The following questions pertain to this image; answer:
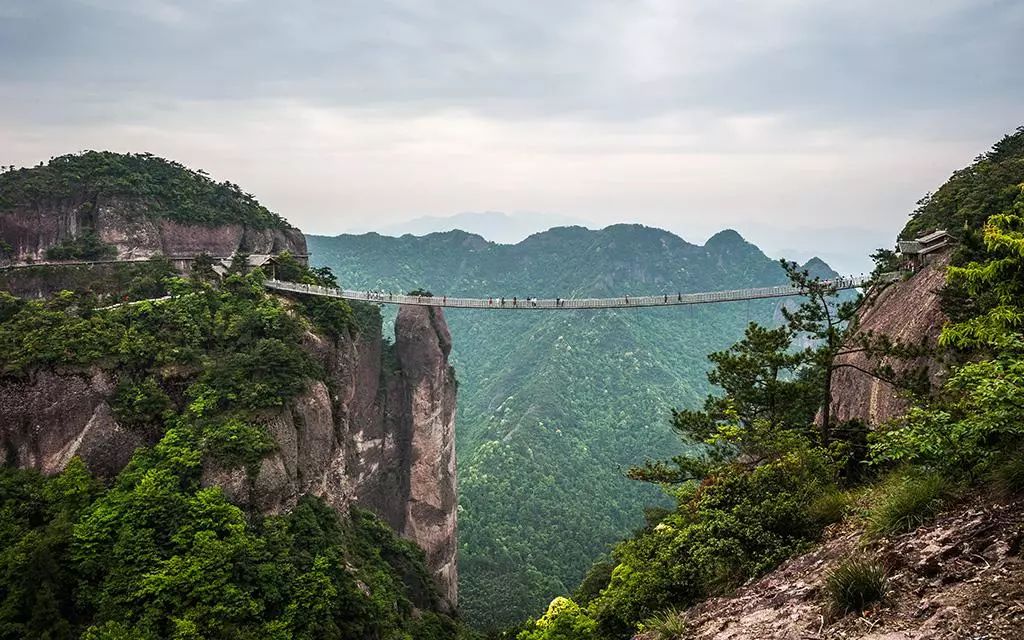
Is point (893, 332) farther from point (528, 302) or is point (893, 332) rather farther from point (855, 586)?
point (528, 302)

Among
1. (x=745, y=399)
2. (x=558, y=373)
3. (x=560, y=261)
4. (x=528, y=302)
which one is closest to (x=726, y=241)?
(x=560, y=261)

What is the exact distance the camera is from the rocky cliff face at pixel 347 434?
19203 millimetres

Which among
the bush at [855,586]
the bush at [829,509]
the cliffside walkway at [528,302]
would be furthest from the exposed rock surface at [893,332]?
the cliffside walkway at [528,302]

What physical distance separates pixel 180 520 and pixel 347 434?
11326 mm

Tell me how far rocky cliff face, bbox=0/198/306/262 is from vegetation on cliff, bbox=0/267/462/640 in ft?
27.5

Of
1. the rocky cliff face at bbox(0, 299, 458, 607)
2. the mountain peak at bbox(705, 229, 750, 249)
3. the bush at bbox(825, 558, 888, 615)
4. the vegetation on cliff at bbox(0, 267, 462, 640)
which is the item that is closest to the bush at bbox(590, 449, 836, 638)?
the bush at bbox(825, 558, 888, 615)

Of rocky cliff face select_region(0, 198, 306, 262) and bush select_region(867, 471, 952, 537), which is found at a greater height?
rocky cliff face select_region(0, 198, 306, 262)

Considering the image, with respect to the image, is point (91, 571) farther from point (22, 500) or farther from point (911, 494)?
point (911, 494)

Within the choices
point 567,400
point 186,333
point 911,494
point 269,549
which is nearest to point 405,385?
point 186,333

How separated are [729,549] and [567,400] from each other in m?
62.0

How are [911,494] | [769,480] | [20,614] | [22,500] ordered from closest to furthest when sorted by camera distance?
1. [911,494]
2. [769,480]
3. [20,614]
4. [22,500]

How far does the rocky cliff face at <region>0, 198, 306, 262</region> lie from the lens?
30094mm

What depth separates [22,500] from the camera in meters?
17.7

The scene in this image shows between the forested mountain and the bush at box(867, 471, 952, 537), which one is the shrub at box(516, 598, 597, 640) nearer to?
the bush at box(867, 471, 952, 537)
